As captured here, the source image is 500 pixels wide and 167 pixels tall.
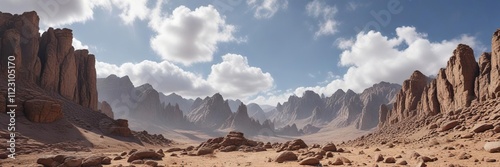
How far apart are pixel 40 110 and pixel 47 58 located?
87.3 ft

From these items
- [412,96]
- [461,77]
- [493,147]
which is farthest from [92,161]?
[412,96]

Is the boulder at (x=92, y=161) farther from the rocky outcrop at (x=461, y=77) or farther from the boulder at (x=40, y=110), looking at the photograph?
the rocky outcrop at (x=461, y=77)

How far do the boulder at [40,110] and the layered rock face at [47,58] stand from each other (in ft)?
49.3

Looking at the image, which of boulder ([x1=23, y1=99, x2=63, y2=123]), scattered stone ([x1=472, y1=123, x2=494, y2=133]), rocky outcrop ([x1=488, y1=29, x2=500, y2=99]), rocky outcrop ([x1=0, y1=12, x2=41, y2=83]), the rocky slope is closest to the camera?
the rocky slope

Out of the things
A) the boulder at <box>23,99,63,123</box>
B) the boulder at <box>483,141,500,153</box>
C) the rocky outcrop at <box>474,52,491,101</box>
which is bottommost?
the boulder at <box>483,141,500,153</box>

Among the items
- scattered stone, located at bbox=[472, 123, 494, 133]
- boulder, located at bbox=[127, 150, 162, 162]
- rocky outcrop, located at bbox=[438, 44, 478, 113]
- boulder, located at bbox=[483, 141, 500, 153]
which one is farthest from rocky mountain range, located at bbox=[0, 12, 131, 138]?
rocky outcrop, located at bbox=[438, 44, 478, 113]

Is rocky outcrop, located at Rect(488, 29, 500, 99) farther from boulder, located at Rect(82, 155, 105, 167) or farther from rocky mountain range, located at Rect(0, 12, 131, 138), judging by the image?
rocky mountain range, located at Rect(0, 12, 131, 138)

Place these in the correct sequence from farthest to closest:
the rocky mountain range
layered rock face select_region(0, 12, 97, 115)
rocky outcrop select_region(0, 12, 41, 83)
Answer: layered rock face select_region(0, 12, 97, 115), rocky outcrop select_region(0, 12, 41, 83), the rocky mountain range

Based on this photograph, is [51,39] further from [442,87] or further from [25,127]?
[442,87]

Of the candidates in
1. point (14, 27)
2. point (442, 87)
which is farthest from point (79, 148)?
point (442, 87)

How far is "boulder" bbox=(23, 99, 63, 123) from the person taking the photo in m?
41.7

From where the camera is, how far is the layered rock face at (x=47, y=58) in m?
55.8

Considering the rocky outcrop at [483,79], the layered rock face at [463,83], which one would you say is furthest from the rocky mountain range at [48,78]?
the layered rock face at [463,83]

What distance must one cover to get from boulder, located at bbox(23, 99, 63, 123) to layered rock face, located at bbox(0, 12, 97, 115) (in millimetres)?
15030
